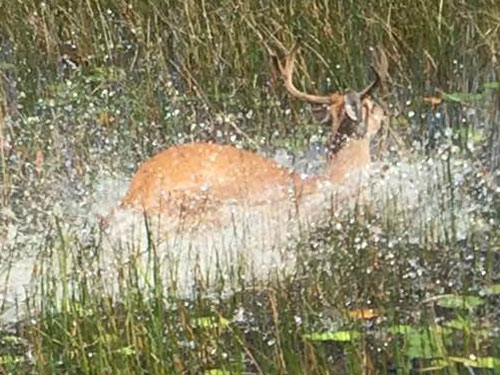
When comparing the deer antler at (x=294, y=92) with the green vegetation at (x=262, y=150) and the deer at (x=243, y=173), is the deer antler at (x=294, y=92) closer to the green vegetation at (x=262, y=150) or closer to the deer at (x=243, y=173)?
the deer at (x=243, y=173)

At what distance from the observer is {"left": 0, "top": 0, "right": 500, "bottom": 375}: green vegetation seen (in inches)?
164

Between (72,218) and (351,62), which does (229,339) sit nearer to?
(72,218)

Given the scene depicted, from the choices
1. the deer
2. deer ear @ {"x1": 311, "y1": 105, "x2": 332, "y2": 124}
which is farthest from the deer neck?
deer ear @ {"x1": 311, "y1": 105, "x2": 332, "y2": 124}

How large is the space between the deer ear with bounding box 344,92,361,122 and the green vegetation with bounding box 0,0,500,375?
0.84ft

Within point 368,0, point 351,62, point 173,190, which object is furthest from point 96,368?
point 368,0

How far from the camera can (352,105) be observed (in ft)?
18.4

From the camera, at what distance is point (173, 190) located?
5730 mm

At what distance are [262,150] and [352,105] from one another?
111 cm

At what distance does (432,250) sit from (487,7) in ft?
9.45

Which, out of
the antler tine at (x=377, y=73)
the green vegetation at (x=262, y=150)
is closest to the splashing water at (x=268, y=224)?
the green vegetation at (x=262, y=150)

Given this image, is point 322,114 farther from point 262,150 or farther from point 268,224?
point 262,150

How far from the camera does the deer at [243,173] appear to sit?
223 inches

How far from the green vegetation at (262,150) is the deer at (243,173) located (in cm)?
16

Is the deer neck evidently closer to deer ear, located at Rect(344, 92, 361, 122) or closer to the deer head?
the deer head
